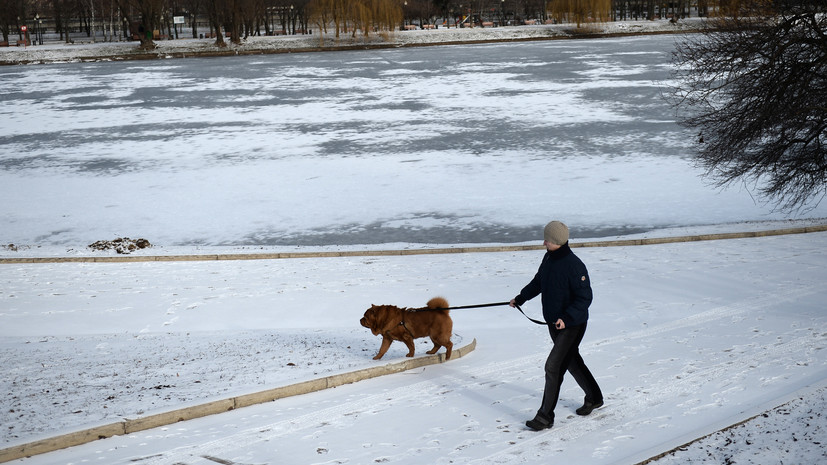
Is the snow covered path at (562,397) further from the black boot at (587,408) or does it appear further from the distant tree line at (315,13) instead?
the distant tree line at (315,13)

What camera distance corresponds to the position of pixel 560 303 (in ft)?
22.4

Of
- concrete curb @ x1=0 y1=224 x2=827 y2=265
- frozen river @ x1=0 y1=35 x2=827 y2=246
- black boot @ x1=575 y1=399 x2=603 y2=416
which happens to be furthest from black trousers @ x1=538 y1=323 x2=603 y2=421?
frozen river @ x1=0 y1=35 x2=827 y2=246

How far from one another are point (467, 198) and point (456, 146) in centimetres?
705

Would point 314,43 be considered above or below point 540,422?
above

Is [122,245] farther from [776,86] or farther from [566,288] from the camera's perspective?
[776,86]

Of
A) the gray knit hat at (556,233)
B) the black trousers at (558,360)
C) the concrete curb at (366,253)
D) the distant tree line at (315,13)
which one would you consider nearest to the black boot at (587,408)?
the black trousers at (558,360)

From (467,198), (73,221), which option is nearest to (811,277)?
(467,198)

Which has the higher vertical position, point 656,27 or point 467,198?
point 656,27

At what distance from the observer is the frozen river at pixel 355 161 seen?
67.4 feet

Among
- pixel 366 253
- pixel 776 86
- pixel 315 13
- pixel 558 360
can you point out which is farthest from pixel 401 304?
pixel 315 13

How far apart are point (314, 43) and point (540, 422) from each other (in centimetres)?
7250

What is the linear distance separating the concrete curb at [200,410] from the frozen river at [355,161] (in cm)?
1030

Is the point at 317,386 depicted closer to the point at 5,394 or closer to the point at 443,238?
the point at 5,394

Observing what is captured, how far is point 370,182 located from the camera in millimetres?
24328
